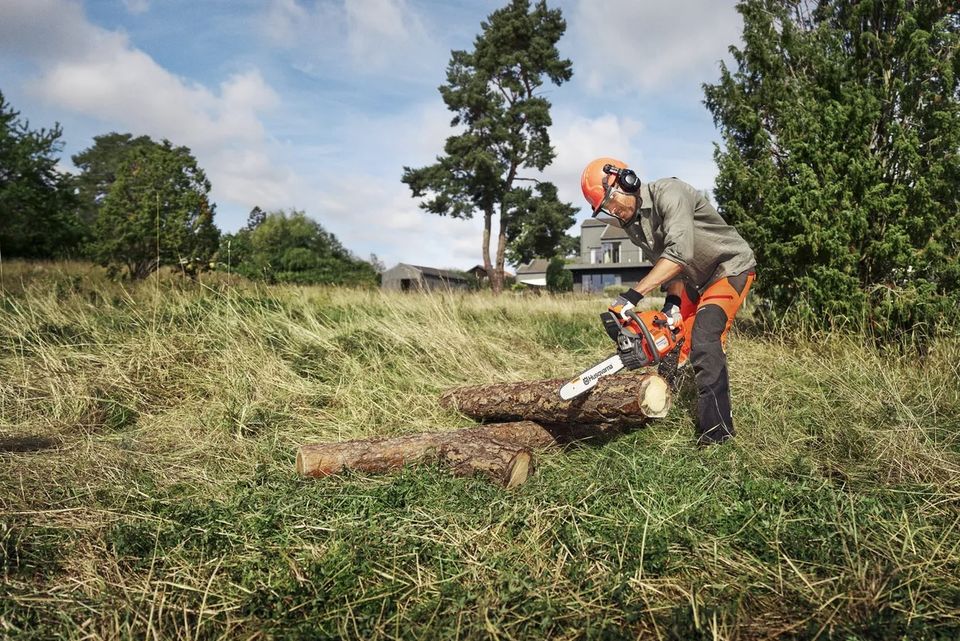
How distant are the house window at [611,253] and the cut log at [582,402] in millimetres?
50282

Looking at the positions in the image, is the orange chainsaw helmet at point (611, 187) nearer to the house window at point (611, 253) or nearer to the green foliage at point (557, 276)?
the green foliage at point (557, 276)

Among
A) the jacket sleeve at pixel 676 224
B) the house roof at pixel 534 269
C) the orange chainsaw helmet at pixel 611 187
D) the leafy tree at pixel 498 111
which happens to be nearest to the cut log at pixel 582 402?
the jacket sleeve at pixel 676 224

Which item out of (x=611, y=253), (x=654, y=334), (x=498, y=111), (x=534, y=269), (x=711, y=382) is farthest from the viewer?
(x=534, y=269)

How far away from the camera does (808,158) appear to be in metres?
6.84

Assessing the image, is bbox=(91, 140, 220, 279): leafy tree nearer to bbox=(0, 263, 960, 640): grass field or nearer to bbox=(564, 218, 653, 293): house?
bbox=(0, 263, 960, 640): grass field

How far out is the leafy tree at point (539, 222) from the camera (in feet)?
89.8

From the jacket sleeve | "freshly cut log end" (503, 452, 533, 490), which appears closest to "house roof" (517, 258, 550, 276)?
the jacket sleeve

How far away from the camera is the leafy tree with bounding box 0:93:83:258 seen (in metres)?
16.8

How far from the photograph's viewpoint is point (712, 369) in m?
4.06

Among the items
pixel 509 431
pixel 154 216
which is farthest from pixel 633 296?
pixel 154 216

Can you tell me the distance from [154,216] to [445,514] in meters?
11.8

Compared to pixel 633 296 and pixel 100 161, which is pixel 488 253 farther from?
pixel 100 161

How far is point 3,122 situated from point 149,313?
1394cm

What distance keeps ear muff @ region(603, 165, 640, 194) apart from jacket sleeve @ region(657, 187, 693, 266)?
20cm
